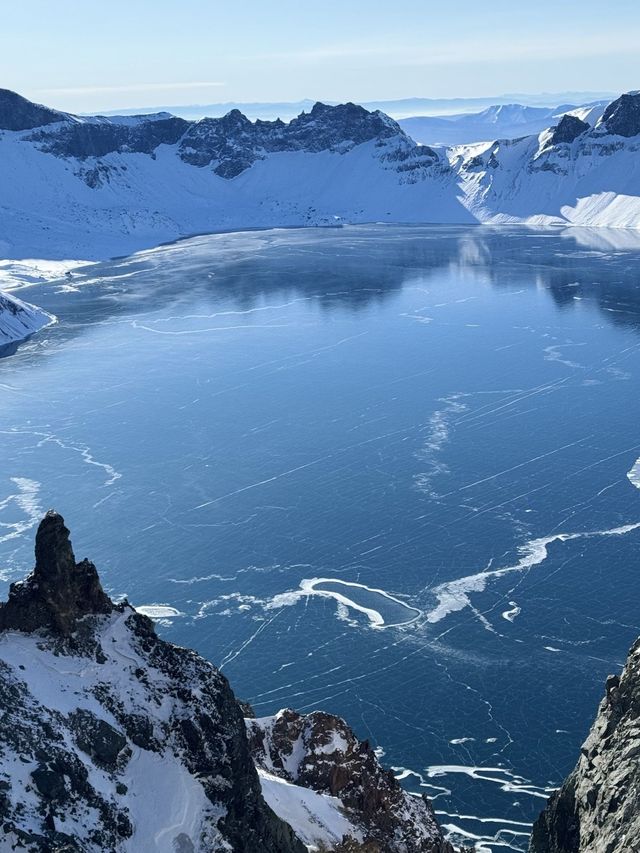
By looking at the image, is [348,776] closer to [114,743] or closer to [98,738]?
[114,743]

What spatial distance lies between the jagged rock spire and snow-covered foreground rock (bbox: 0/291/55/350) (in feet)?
423

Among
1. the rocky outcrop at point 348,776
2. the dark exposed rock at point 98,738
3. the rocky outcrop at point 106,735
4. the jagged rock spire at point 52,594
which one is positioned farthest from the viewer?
the rocky outcrop at point 348,776

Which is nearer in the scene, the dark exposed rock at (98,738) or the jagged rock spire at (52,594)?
the dark exposed rock at (98,738)

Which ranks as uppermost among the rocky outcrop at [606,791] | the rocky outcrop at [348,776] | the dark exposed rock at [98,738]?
the dark exposed rock at [98,738]

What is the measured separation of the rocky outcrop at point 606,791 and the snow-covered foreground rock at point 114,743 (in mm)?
7293

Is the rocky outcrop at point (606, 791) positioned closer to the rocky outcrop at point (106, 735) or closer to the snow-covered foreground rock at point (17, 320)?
the rocky outcrop at point (106, 735)

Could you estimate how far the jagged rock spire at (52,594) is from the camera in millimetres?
40750

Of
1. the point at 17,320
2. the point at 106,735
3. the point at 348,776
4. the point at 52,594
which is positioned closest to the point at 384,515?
the point at 348,776

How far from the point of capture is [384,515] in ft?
295

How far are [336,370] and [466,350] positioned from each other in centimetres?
1942

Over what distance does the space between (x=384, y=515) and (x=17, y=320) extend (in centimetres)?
10162

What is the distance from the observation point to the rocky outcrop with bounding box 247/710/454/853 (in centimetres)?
4753

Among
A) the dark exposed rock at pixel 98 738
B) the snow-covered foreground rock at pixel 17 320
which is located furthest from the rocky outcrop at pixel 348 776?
the snow-covered foreground rock at pixel 17 320

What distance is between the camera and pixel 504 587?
77.5 m
